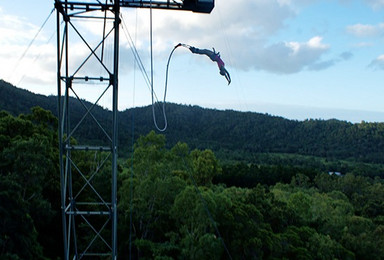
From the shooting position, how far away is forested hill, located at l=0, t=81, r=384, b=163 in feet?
238

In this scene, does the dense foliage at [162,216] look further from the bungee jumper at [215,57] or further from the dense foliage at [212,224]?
the bungee jumper at [215,57]

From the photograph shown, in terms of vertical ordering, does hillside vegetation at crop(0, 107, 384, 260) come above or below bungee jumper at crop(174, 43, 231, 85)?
below

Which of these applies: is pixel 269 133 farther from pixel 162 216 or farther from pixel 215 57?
pixel 215 57

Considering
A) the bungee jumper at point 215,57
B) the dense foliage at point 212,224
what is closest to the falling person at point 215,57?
the bungee jumper at point 215,57

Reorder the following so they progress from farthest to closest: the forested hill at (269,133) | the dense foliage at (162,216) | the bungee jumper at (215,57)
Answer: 1. the forested hill at (269,133)
2. the dense foliage at (162,216)
3. the bungee jumper at (215,57)

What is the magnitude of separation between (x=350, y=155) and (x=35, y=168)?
72.2 m

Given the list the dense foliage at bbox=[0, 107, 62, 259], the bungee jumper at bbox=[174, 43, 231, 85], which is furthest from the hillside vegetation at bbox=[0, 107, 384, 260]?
the bungee jumper at bbox=[174, 43, 231, 85]

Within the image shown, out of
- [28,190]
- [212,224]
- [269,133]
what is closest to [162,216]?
[212,224]

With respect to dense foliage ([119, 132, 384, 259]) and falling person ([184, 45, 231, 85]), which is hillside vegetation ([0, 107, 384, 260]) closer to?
dense foliage ([119, 132, 384, 259])

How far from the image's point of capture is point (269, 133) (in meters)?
81.0

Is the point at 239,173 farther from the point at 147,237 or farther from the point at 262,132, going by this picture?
the point at 262,132

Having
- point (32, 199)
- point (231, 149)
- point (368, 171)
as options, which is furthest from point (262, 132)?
point (32, 199)

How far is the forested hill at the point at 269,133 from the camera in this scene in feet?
238

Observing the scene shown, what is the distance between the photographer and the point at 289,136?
8325 cm
